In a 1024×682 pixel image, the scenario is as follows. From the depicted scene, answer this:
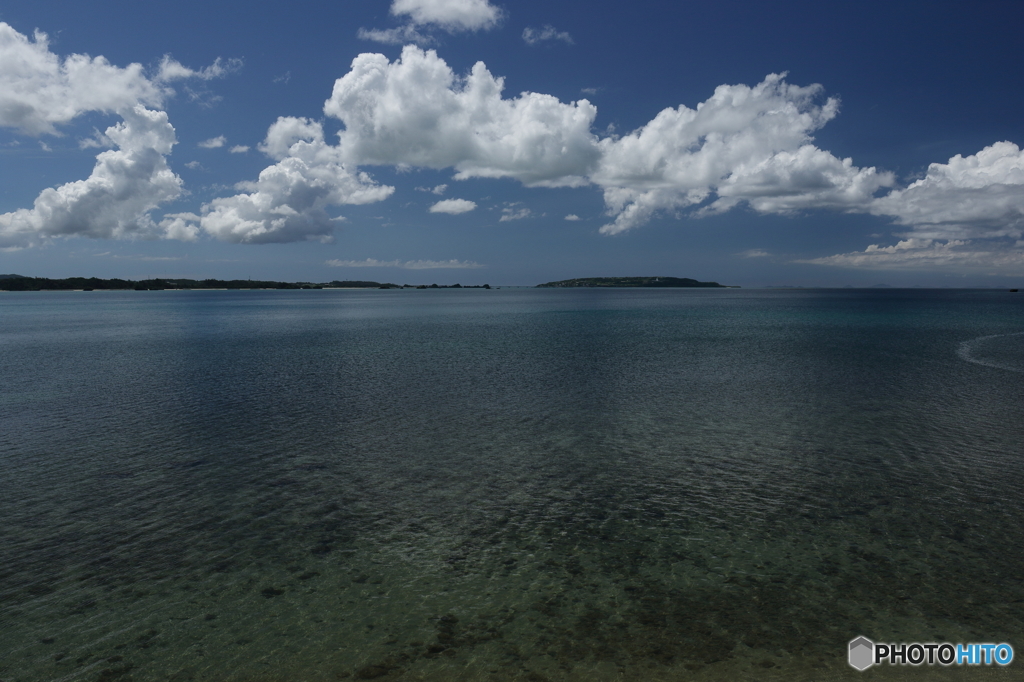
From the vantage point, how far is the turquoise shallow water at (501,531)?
1041 centimetres

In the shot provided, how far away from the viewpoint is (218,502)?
55.3 ft

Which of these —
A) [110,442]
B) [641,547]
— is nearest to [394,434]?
[110,442]

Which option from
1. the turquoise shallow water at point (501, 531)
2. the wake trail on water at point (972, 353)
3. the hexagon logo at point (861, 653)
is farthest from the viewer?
the wake trail on water at point (972, 353)

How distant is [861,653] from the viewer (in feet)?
33.5

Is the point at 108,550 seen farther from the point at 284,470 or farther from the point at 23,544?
the point at 284,470

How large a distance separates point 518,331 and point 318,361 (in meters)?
35.5

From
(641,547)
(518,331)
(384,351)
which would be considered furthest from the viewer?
(518,331)

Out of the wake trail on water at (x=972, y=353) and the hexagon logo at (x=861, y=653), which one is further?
the wake trail on water at (x=972, y=353)
